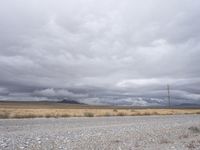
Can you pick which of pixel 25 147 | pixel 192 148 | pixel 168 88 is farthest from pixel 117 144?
pixel 168 88

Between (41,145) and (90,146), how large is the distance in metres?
2.67

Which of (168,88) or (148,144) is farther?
(168,88)

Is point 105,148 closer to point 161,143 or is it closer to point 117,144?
point 117,144

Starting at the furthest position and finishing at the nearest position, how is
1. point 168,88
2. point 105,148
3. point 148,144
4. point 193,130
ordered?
1. point 168,88
2. point 193,130
3. point 148,144
4. point 105,148

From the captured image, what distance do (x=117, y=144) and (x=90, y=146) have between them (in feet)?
5.95

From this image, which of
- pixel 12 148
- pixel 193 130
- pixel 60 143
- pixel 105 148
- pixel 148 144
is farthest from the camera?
pixel 193 130

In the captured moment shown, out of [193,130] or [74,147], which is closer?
[74,147]

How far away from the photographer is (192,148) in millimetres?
15906

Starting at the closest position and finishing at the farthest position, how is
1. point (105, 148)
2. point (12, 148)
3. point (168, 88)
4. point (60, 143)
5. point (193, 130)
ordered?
1. point (12, 148)
2. point (105, 148)
3. point (60, 143)
4. point (193, 130)
5. point (168, 88)

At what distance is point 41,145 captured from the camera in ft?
49.8

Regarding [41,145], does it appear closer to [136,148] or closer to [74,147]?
[74,147]

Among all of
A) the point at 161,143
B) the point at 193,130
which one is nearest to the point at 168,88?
the point at 193,130

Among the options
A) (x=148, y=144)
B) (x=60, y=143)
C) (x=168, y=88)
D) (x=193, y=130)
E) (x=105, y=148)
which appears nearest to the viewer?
(x=105, y=148)

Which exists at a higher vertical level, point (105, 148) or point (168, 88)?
point (168, 88)
